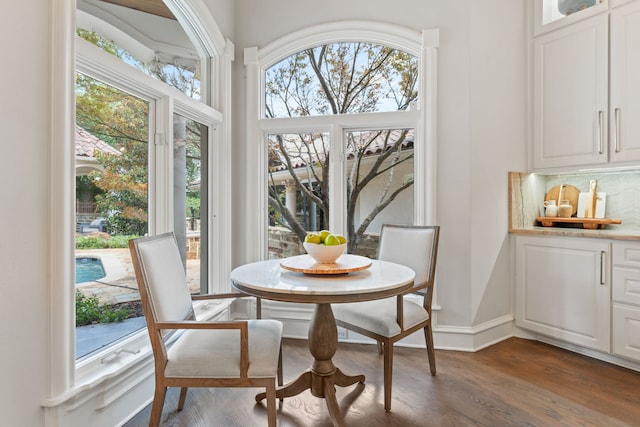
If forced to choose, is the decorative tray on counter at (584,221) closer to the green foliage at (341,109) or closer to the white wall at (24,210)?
the green foliage at (341,109)

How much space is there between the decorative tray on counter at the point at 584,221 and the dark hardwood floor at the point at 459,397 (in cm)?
99

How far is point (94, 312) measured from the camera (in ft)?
5.90

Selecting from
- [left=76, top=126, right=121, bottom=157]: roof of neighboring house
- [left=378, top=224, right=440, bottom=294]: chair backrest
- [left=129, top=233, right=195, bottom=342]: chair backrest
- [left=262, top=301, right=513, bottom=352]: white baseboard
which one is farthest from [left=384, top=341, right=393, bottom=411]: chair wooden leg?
[left=76, top=126, right=121, bottom=157]: roof of neighboring house

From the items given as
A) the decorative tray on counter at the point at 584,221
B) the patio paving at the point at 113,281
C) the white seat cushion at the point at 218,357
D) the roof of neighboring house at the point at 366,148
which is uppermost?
the roof of neighboring house at the point at 366,148

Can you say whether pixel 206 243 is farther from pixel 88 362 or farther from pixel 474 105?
pixel 474 105

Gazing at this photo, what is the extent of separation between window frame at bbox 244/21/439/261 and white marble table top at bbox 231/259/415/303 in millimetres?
1105

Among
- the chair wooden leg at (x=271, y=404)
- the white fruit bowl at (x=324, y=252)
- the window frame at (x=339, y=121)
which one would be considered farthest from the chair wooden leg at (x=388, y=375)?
the window frame at (x=339, y=121)

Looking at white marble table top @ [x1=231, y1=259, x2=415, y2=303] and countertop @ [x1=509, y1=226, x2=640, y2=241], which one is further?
countertop @ [x1=509, y1=226, x2=640, y2=241]

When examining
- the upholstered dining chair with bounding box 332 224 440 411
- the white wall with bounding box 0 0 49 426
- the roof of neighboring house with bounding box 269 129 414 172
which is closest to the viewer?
the white wall with bounding box 0 0 49 426

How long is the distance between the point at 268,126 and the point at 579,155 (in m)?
2.44

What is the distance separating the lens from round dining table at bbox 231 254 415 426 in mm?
1507

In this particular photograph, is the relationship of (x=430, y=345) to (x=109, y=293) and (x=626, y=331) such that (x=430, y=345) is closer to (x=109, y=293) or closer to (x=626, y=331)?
(x=626, y=331)

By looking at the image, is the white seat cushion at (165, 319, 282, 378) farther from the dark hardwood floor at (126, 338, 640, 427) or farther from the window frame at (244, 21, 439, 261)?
the window frame at (244, 21, 439, 261)

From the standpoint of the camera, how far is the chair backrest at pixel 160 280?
1476 mm
